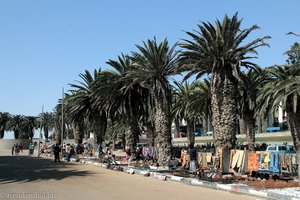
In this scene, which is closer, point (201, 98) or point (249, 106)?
point (249, 106)

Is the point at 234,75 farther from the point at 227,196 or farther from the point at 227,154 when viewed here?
the point at 227,196

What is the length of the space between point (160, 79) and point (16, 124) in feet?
339

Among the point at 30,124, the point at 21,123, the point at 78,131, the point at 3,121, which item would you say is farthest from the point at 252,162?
the point at 30,124

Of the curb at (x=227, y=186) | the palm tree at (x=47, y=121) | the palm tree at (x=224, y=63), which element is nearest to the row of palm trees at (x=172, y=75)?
the palm tree at (x=224, y=63)

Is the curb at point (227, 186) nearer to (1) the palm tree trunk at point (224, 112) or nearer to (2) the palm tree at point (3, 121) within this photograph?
(1) the palm tree trunk at point (224, 112)

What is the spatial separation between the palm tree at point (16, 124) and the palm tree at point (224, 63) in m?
107

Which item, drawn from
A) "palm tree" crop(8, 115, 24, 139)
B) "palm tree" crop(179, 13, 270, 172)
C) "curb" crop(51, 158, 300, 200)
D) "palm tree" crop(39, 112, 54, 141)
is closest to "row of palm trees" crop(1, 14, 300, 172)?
"palm tree" crop(179, 13, 270, 172)

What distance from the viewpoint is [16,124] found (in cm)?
12038

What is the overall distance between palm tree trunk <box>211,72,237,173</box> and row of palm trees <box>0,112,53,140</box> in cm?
10149

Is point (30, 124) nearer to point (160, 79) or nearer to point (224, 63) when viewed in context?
point (160, 79)

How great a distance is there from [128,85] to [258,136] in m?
34.0

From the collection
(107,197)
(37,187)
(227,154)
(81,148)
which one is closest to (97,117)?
(81,148)

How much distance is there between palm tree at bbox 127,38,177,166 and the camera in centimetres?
2559

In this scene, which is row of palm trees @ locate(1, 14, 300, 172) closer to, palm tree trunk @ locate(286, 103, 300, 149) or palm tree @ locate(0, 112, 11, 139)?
palm tree trunk @ locate(286, 103, 300, 149)
